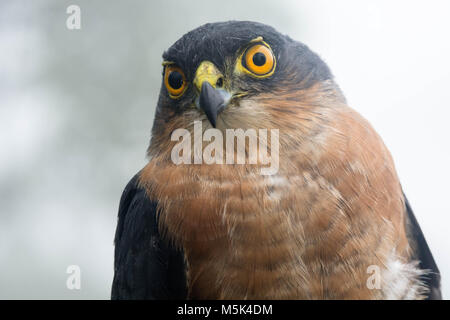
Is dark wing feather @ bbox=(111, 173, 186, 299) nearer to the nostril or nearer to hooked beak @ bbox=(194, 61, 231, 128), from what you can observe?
hooked beak @ bbox=(194, 61, 231, 128)

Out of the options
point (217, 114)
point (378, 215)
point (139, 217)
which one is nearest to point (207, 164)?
point (217, 114)

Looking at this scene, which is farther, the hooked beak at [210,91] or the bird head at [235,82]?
the bird head at [235,82]

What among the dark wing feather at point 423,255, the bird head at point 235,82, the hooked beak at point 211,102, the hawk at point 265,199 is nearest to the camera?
the hawk at point 265,199

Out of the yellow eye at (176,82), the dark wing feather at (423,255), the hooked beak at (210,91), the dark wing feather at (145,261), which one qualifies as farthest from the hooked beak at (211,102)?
the dark wing feather at (423,255)

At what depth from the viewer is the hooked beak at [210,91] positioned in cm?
249

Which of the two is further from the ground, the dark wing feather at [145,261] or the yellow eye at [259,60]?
the yellow eye at [259,60]

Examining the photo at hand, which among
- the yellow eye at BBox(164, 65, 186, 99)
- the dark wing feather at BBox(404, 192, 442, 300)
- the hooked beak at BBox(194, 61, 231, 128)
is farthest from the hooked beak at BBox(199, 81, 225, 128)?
the dark wing feather at BBox(404, 192, 442, 300)

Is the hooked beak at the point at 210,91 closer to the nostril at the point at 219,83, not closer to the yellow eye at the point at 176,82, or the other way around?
the nostril at the point at 219,83

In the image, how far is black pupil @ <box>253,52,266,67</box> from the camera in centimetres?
271

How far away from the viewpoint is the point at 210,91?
8.27 ft

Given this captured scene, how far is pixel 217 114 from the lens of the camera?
2.54 meters

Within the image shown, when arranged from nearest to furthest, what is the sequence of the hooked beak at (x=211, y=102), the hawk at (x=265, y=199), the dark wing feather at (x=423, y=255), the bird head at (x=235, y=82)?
the hawk at (x=265, y=199) → the hooked beak at (x=211, y=102) → the bird head at (x=235, y=82) → the dark wing feather at (x=423, y=255)

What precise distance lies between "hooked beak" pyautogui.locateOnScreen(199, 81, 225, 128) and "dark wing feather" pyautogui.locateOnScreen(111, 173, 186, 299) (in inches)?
21.6
